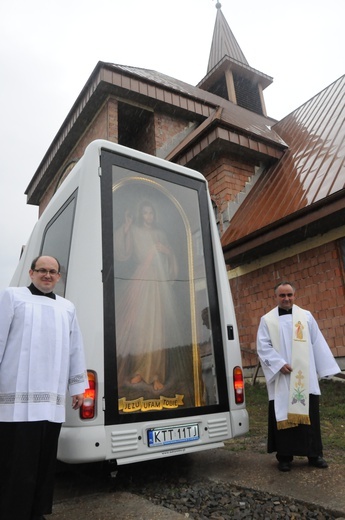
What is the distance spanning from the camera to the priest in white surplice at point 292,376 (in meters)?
3.78

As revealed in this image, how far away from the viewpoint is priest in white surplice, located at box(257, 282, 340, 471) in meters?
3.78

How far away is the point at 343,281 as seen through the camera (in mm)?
7207

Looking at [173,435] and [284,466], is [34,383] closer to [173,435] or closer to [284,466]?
[173,435]

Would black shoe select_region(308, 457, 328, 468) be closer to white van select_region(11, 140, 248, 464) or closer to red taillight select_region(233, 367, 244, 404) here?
white van select_region(11, 140, 248, 464)

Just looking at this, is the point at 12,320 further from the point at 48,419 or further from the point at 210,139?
the point at 210,139

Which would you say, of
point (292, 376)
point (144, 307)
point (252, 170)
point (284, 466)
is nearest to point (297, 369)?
point (292, 376)

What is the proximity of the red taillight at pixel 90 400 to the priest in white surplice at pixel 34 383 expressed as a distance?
18cm

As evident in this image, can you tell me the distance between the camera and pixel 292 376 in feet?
13.1

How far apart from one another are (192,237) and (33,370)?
7.11 ft

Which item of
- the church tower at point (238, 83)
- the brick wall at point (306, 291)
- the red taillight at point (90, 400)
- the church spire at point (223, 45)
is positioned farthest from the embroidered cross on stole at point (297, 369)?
the church spire at point (223, 45)

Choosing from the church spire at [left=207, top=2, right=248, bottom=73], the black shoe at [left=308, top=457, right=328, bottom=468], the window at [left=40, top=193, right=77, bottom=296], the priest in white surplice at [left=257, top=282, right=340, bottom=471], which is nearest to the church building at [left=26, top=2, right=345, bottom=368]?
the priest in white surplice at [left=257, top=282, right=340, bottom=471]

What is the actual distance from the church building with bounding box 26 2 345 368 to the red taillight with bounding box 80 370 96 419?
5032mm

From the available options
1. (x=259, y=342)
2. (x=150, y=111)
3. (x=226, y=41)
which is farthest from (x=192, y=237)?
(x=226, y=41)

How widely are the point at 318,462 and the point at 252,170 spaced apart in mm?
8327
